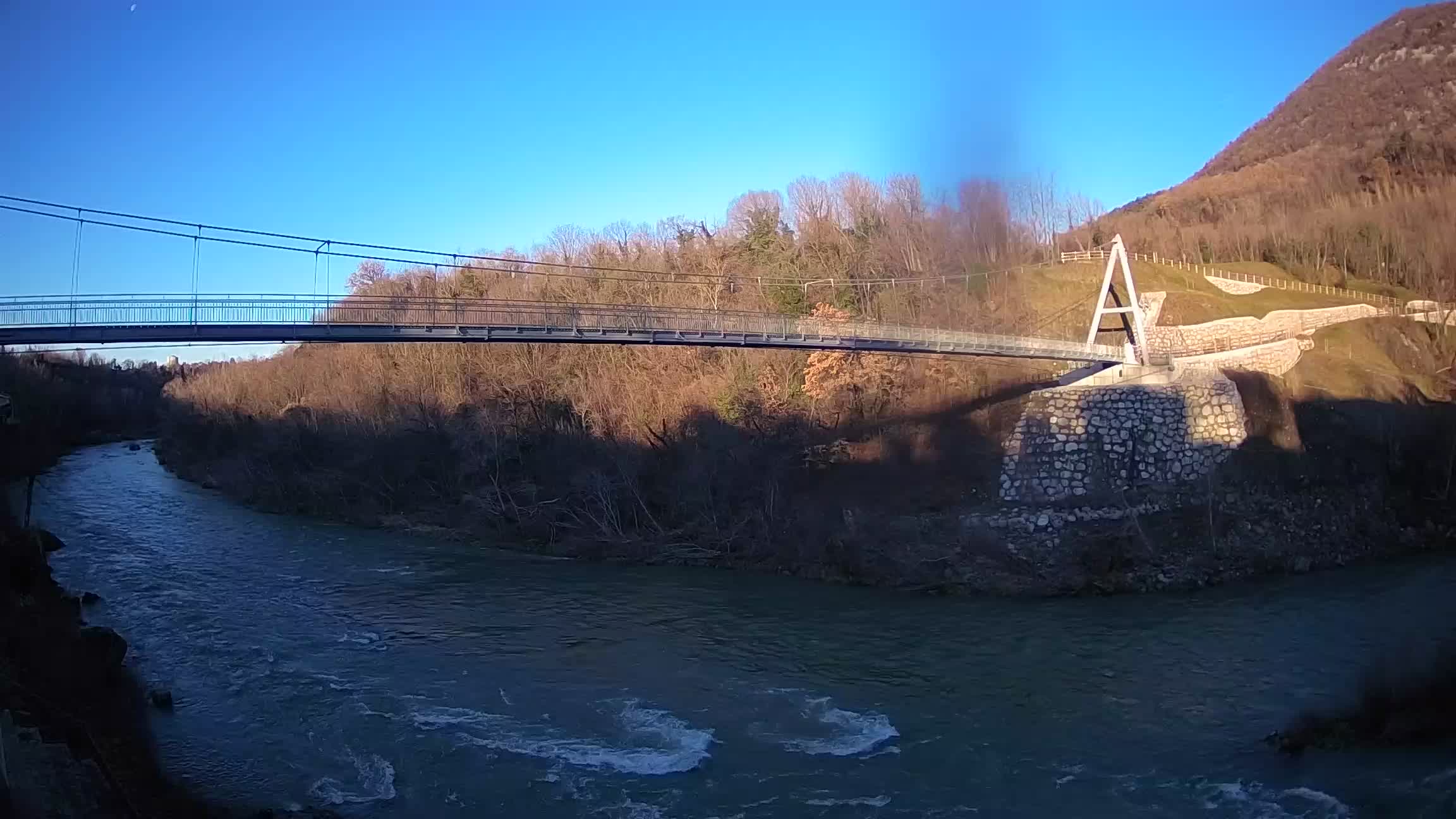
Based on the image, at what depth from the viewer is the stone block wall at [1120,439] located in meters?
19.9

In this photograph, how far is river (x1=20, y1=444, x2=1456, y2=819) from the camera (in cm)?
880

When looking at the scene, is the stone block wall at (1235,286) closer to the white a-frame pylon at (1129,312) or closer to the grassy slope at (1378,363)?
the grassy slope at (1378,363)

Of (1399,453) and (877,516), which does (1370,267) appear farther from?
(877,516)

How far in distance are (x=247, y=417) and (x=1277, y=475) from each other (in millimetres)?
39521

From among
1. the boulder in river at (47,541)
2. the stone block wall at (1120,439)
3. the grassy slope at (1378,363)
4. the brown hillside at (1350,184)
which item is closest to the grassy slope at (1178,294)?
the grassy slope at (1378,363)

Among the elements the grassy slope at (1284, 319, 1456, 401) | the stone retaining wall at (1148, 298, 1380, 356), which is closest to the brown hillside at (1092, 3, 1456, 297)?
the grassy slope at (1284, 319, 1456, 401)

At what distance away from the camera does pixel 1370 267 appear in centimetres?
3159

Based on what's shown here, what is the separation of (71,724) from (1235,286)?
33.4 metres

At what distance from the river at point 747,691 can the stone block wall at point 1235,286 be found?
14.1 metres

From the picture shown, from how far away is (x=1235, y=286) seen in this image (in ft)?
96.8

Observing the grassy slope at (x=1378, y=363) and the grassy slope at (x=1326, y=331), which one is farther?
the grassy slope at (x=1326, y=331)

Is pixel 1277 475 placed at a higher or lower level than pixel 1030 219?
lower

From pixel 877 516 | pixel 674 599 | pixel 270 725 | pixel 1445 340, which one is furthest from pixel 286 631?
pixel 1445 340

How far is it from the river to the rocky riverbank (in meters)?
0.50
